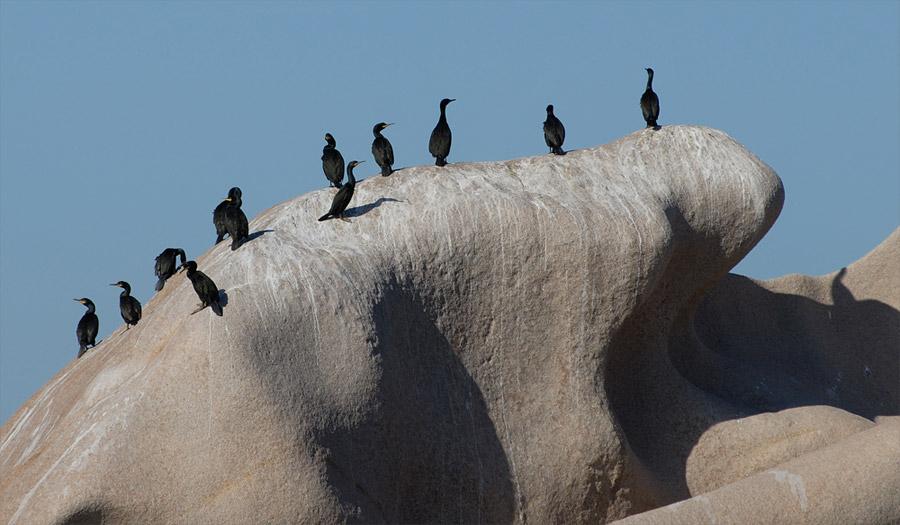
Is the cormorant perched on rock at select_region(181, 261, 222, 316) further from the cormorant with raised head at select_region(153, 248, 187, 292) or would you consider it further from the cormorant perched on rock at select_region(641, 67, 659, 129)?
the cormorant perched on rock at select_region(641, 67, 659, 129)

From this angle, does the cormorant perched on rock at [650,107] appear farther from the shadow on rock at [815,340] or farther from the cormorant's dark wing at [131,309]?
the cormorant's dark wing at [131,309]

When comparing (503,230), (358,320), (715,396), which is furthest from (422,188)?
(715,396)

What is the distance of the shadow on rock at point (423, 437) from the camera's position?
57.5 ft

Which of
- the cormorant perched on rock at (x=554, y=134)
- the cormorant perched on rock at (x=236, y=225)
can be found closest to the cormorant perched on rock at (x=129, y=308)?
the cormorant perched on rock at (x=236, y=225)

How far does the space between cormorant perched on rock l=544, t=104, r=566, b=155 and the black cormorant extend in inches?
166

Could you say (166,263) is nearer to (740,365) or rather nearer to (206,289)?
(206,289)

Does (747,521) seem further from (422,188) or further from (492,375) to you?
(422,188)

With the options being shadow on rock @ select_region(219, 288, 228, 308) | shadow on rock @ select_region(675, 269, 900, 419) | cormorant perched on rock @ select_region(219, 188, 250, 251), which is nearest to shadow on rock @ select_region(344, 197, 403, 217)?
cormorant perched on rock @ select_region(219, 188, 250, 251)

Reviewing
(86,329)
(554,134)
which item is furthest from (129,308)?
(554,134)

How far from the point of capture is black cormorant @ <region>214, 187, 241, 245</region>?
61.4ft

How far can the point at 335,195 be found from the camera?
18.9 meters

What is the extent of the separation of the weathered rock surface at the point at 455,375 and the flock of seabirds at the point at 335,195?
0.27 metres

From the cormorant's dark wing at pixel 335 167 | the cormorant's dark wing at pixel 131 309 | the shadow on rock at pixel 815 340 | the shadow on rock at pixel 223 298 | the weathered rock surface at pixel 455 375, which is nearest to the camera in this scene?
the weathered rock surface at pixel 455 375

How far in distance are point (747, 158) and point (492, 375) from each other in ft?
15.1
